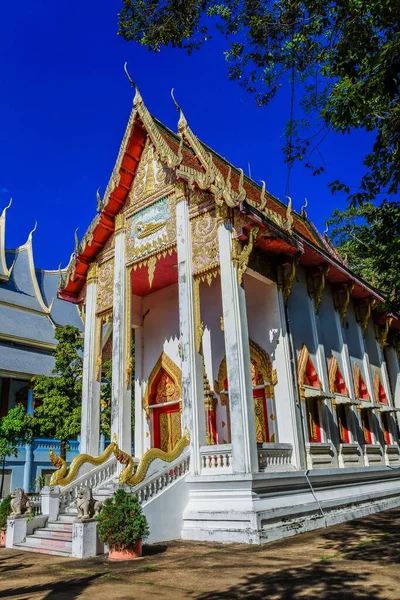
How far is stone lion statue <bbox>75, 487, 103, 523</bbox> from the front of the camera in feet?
22.4

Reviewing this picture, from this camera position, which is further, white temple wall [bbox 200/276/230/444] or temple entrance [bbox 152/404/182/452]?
temple entrance [bbox 152/404/182/452]

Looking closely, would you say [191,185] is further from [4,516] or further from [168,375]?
[4,516]

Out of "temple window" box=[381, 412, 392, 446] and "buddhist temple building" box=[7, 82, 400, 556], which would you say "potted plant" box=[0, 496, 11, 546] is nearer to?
"buddhist temple building" box=[7, 82, 400, 556]

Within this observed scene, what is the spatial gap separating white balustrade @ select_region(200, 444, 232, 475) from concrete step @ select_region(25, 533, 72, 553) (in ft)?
7.58

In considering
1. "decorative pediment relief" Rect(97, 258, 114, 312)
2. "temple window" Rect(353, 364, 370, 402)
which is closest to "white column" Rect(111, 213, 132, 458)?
"decorative pediment relief" Rect(97, 258, 114, 312)

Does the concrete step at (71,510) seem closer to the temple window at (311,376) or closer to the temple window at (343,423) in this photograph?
the temple window at (311,376)

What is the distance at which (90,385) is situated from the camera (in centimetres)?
1078

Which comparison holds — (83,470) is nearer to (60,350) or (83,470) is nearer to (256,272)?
(256,272)

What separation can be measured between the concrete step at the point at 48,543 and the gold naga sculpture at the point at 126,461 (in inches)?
40.7

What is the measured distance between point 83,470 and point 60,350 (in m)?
6.95

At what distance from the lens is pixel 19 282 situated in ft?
84.5

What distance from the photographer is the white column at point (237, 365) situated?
7539mm

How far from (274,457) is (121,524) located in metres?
3.02

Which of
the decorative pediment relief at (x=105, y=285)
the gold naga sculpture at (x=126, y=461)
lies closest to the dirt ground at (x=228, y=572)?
the gold naga sculpture at (x=126, y=461)
